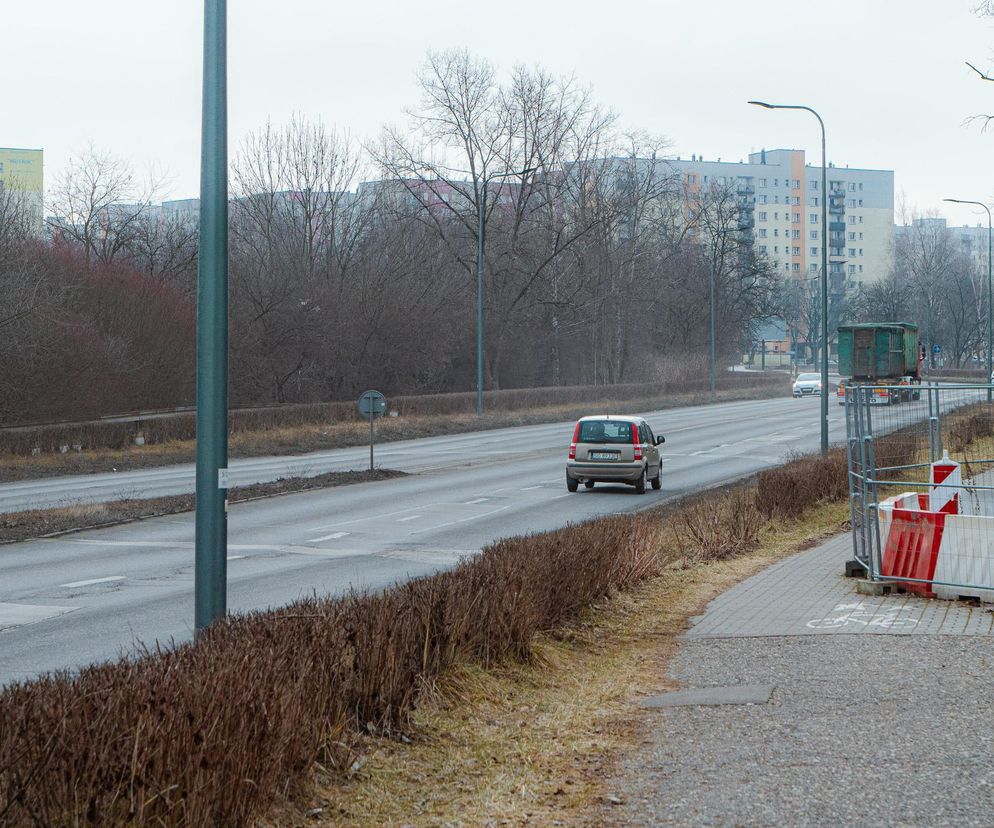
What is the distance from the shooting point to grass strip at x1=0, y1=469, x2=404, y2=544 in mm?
19250

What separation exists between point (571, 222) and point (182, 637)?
197 feet

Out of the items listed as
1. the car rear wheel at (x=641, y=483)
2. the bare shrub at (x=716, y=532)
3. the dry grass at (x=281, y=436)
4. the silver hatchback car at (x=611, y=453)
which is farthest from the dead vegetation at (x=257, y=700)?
the dry grass at (x=281, y=436)

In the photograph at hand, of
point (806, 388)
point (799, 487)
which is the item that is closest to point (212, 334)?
point (799, 487)

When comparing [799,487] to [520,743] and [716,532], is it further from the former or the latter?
[520,743]

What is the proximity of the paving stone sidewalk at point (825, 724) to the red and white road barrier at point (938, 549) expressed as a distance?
32 cm

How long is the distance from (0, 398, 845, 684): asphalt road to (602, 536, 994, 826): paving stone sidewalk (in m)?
3.32

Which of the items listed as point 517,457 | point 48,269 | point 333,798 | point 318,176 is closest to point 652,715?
point 333,798

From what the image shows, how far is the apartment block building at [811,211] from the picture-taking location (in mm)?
161000

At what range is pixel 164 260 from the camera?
57.5m

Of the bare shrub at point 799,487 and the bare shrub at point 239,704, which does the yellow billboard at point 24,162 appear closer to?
the bare shrub at point 799,487

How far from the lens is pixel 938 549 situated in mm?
10797

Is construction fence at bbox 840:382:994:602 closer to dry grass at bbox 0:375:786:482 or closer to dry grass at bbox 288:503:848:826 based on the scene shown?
dry grass at bbox 288:503:848:826

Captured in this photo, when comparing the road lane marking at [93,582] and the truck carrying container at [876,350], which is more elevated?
the truck carrying container at [876,350]

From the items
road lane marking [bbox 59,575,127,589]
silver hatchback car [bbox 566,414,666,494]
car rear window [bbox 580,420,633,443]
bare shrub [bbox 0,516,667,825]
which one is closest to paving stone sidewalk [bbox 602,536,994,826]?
bare shrub [bbox 0,516,667,825]
